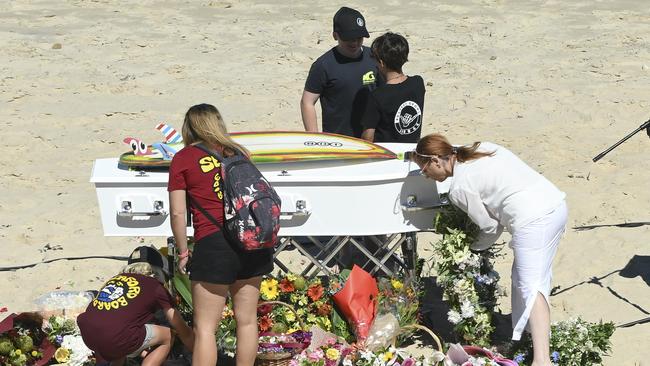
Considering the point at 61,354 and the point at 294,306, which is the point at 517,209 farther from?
the point at 61,354

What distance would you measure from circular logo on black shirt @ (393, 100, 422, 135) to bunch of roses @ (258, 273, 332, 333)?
0.98 metres

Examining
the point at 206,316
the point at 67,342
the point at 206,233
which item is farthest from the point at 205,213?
the point at 67,342

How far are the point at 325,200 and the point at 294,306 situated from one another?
26.3 inches

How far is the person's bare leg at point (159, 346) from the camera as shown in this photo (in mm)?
4941

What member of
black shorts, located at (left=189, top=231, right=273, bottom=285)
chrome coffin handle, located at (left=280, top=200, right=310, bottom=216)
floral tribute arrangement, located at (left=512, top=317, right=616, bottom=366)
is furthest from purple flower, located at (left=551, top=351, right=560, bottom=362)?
black shorts, located at (left=189, top=231, right=273, bottom=285)

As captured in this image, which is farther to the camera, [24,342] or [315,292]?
[315,292]

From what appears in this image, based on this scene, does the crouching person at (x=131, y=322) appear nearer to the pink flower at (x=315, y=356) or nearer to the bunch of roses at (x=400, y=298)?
the pink flower at (x=315, y=356)

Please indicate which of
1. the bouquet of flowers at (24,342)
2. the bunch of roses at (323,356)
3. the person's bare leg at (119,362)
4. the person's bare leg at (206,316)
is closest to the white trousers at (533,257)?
the bunch of roses at (323,356)

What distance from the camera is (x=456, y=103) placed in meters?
9.82

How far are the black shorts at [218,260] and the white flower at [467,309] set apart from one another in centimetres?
116

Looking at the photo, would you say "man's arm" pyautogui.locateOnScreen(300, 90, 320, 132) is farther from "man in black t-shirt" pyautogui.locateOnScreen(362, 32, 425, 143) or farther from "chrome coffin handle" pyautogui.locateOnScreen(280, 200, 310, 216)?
"chrome coffin handle" pyautogui.locateOnScreen(280, 200, 310, 216)

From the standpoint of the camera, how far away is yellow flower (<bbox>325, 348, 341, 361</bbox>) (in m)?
4.95

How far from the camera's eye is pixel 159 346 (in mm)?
5004

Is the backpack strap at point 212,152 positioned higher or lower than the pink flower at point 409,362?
higher
